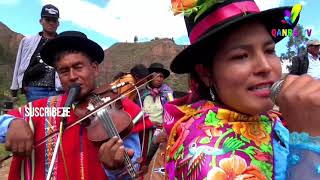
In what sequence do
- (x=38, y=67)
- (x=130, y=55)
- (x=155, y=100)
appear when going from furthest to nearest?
1. (x=130, y=55)
2. (x=155, y=100)
3. (x=38, y=67)

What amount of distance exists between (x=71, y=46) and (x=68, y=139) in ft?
2.53

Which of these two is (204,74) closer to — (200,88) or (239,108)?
(200,88)

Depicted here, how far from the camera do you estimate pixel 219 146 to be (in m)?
1.35

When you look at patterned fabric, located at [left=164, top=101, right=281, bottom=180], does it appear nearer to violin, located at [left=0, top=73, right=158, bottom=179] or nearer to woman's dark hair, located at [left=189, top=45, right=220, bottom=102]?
woman's dark hair, located at [left=189, top=45, right=220, bottom=102]

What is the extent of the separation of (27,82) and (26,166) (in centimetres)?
236


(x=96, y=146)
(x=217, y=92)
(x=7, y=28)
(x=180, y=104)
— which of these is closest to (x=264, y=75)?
(x=217, y=92)

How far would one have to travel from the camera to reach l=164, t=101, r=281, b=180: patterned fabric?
132cm

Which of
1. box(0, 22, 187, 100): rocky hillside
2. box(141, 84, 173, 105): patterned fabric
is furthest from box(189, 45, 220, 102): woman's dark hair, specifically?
box(0, 22, 187, 100): rocky hillside

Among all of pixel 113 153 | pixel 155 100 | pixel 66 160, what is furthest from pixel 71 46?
pixel 155 100

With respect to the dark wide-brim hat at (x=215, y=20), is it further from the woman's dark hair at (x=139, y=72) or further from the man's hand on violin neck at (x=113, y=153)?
the woman's dark hair at (x=139, y=72)

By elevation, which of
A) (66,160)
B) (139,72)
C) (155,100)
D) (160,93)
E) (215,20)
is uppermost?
(139,72)

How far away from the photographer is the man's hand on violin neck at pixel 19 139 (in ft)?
8.18

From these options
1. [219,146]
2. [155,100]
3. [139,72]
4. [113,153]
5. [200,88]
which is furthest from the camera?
[155,100]

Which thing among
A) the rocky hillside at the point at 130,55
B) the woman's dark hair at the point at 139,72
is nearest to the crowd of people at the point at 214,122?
the woman's dark hair at the point at 139,72
